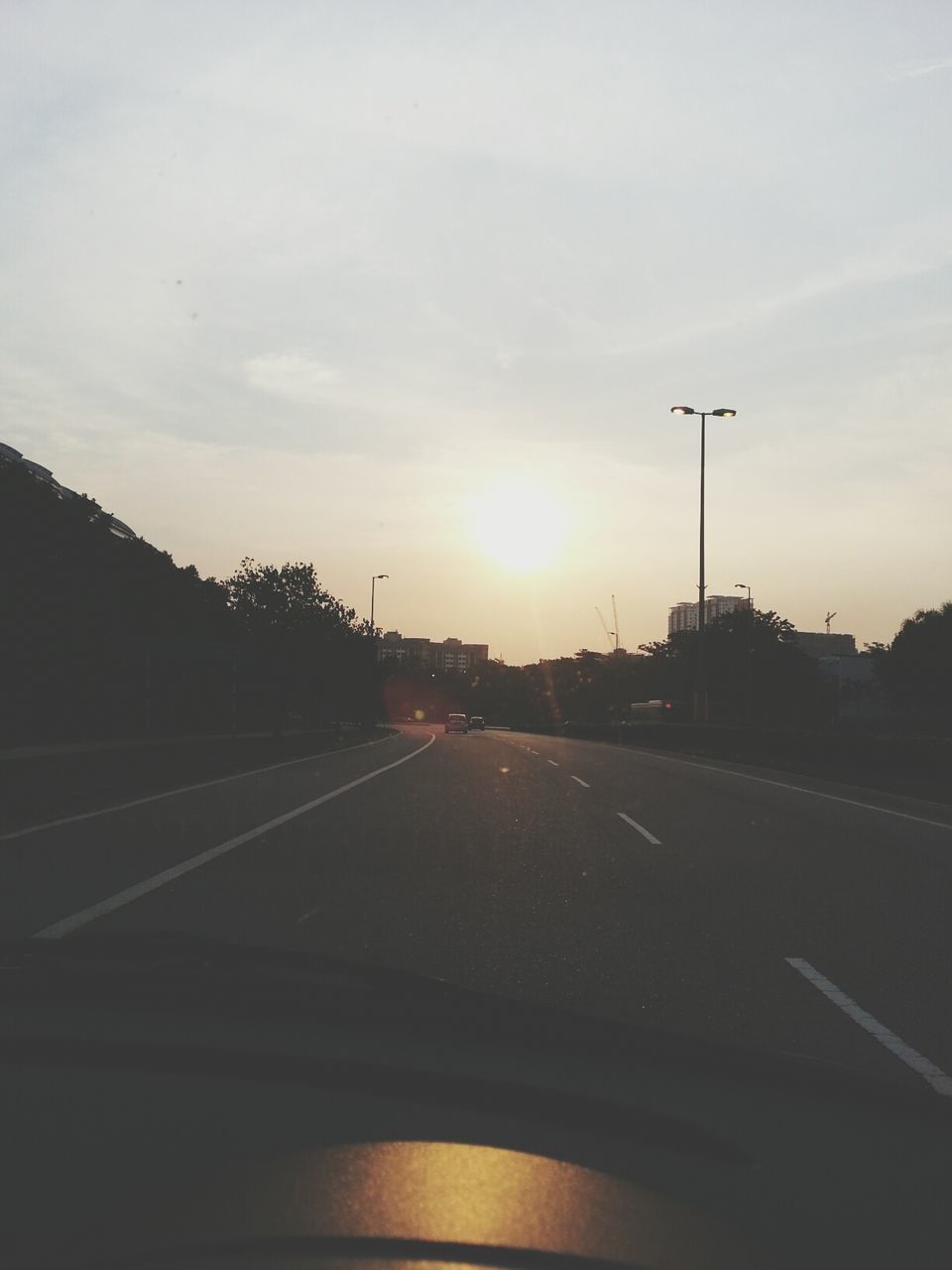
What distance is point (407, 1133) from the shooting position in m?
2.47

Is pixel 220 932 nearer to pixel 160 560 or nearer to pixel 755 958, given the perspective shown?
pixel 755 958

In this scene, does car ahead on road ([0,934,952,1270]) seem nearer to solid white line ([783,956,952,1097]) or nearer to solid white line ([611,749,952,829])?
solid white line ([783,956,952,1097])

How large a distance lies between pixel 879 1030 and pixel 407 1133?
3.27 m

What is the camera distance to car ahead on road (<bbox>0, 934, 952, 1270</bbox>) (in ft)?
6.51

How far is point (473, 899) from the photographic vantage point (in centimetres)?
827

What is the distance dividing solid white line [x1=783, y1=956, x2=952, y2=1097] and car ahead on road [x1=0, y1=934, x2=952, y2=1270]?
1.14m

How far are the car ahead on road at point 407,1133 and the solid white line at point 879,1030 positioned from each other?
1145 mm

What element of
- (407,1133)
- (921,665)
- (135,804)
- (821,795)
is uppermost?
(921,665)

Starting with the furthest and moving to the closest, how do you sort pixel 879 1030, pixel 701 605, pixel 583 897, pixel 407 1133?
1. pixel 701 605
2. pixel 583 897
3. pixel 879 1030
4. pixel 407 1133

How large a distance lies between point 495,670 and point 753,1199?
186257 millimetres

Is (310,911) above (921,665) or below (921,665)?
below

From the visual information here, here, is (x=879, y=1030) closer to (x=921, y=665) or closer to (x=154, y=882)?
(x=154, y=882)

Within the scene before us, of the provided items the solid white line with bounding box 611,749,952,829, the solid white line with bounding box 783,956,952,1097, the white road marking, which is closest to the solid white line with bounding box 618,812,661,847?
the solid white line with bounding box 611,749,952,829

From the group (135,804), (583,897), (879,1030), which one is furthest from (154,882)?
(135,804)
